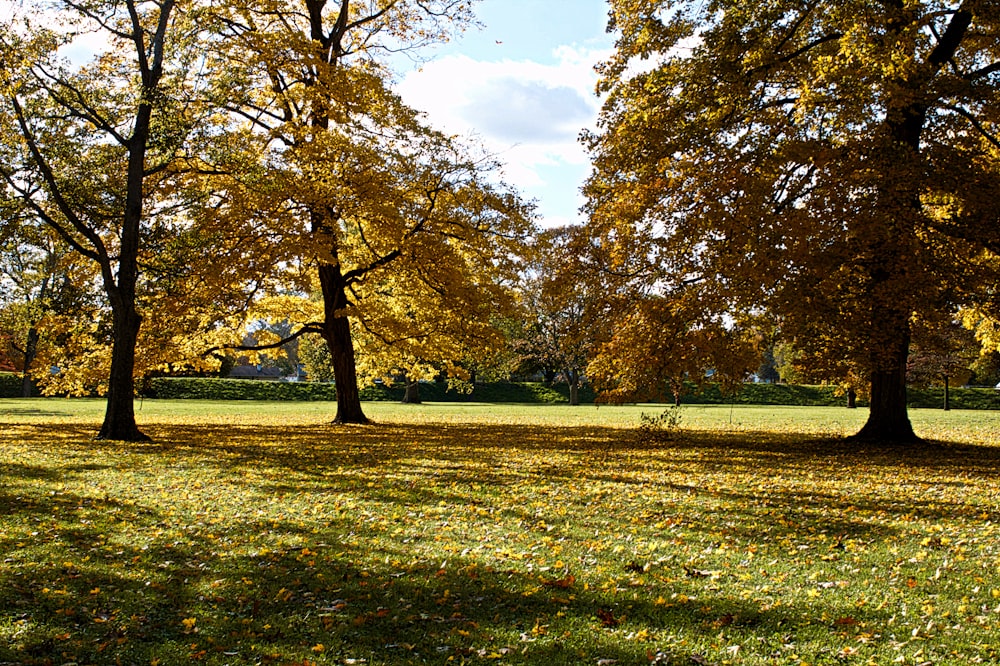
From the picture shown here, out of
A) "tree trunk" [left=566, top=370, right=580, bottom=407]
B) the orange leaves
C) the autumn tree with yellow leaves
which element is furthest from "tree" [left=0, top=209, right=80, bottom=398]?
"tree trunk" [left=566, top=370, right=580, bottom=407]

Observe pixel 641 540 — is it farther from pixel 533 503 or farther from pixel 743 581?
pixel 533 503

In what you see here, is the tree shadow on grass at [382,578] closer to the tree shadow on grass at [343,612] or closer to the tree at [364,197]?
the tree shadow on grass at [343,612]

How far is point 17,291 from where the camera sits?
19.8 m

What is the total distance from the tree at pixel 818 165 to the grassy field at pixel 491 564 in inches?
168

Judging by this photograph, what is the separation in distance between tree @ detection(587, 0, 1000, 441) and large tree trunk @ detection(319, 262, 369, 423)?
341 inches

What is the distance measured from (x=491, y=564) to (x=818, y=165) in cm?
1231

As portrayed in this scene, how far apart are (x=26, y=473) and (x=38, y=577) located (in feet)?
19.9

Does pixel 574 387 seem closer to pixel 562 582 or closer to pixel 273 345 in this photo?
pixel 273 345

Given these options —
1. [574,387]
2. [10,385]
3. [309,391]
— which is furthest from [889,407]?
[10,385]

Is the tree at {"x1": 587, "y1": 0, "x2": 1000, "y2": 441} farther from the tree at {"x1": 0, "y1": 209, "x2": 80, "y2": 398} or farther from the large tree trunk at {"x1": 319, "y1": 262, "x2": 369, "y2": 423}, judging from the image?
the tree at {"x1": 0, "y1": 209, "x2": 80, "y2": 398}

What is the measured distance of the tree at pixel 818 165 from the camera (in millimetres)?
14383

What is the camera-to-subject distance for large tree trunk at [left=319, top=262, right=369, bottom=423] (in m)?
22.6

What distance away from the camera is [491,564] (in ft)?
20.3

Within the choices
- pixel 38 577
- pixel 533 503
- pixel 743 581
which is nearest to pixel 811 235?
pixel 533 503
